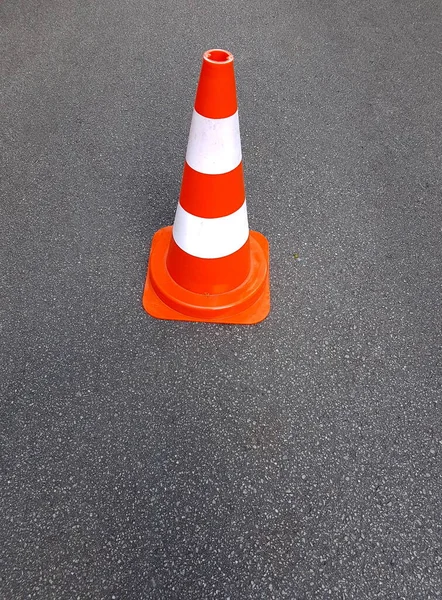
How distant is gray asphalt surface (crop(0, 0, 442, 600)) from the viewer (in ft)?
5.23

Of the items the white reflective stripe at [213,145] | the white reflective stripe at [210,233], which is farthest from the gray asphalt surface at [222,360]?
the white reflective stripe at [213,145]

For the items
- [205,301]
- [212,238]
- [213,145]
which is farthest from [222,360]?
[213,145]

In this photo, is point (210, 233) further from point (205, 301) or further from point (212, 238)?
point (205, 301)

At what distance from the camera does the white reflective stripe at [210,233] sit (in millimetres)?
2023

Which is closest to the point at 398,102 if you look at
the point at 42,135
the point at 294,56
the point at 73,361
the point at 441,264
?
the point at 294,56

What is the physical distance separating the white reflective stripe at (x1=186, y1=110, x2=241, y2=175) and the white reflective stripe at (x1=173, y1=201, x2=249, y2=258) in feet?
0.69

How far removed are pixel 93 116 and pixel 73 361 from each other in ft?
6.47

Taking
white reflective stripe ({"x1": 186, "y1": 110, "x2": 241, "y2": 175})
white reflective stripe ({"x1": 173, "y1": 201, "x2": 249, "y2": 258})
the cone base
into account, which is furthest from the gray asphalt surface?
white reflective stripe ({"x1": 186, "y1": 110, "x2": 241, "y2": 175})

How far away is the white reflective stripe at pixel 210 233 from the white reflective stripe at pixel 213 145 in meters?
0.21

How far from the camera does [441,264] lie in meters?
2.54

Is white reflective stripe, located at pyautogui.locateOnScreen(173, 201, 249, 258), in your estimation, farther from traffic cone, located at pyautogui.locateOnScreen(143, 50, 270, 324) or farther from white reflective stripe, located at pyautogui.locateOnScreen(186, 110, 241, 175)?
white reflective stripe, located at pyautogui.locateOnScreen(186, 110, 241, 175)

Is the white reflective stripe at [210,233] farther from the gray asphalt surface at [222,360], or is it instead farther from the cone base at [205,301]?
the gray asphalt surface at [222,360]

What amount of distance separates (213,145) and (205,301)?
0.68 meters

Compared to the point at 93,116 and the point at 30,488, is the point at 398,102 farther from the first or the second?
the point at 30,488
